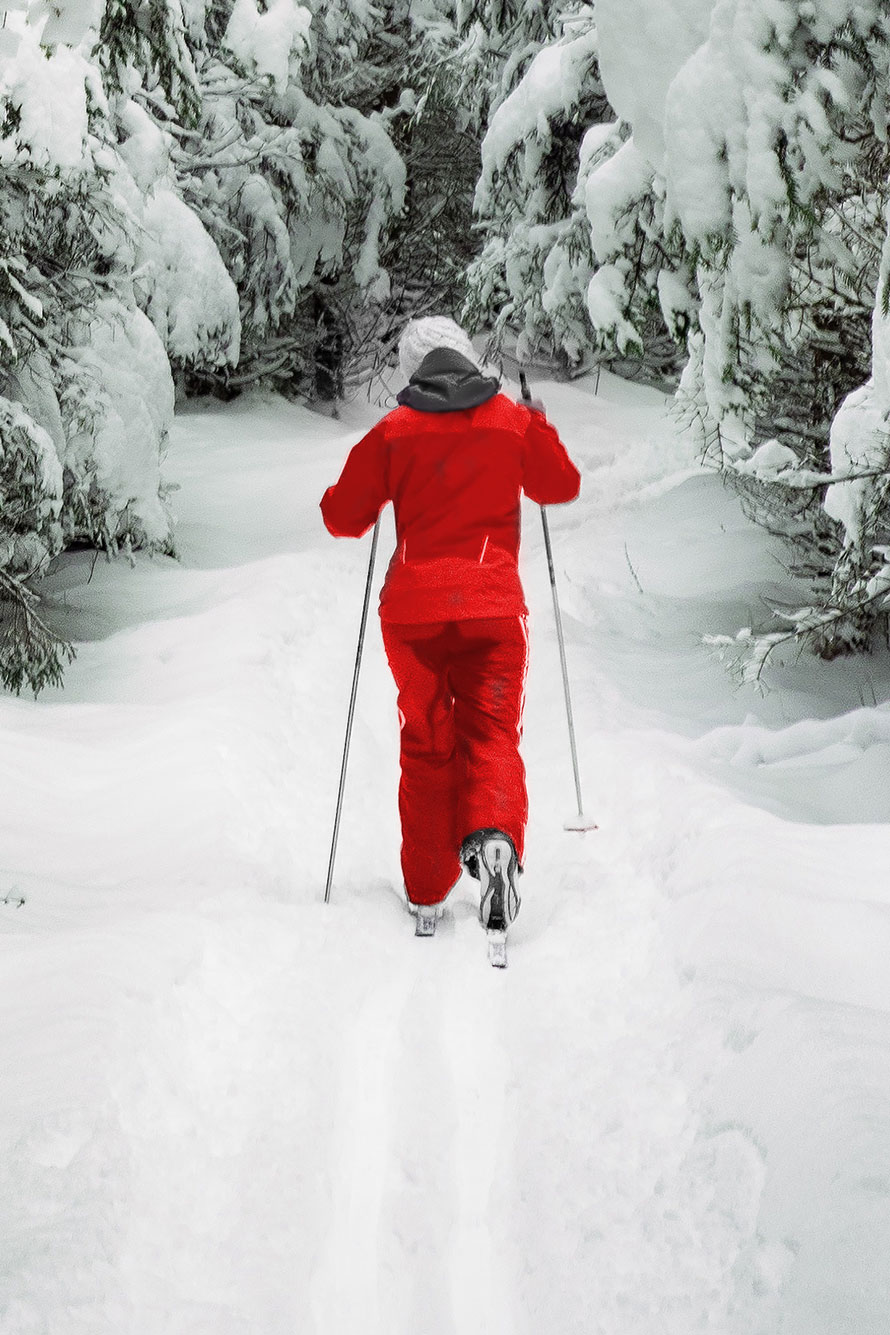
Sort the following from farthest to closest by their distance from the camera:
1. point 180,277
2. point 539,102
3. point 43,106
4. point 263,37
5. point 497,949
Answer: point 180,277, point 263,37, point 539,102, point 43,106, point 497,949

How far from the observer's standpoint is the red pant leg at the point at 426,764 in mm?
3779

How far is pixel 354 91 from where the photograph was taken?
45.9 feet

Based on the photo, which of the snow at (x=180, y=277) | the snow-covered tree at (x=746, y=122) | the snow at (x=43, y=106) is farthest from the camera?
the snow at (x=180, y=277)

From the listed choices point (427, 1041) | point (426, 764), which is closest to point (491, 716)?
point (426, 764)

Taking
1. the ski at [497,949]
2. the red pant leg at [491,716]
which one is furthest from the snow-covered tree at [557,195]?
the ski at [497,949]

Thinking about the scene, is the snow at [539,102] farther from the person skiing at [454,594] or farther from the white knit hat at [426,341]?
the person skiing at [454,594]

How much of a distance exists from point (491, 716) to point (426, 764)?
290 millimetres

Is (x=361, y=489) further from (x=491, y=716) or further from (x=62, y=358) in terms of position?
(x=62, y=358)

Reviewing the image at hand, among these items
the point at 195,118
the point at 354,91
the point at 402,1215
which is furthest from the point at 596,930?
the point at 354,91

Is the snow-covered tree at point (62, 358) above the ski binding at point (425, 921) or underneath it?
above

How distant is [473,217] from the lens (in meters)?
15.7

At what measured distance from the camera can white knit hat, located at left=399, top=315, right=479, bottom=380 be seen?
3961 mm

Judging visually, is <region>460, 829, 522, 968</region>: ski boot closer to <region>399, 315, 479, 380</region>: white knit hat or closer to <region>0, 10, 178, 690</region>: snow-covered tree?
<region>399, 315, 479, 380</region>: white knit hat

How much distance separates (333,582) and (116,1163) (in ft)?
21.7
